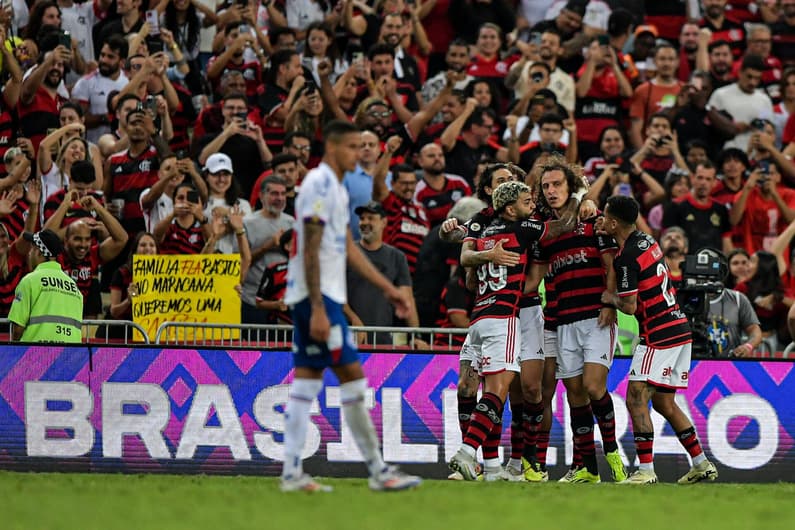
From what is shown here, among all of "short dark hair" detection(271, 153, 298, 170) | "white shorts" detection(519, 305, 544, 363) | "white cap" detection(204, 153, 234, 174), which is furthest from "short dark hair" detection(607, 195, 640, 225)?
"white cap" detection(204, 153, 234, 174)

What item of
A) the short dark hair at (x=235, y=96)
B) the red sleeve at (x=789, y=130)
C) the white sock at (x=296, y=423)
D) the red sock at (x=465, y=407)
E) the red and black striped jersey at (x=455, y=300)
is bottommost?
the red sock at (x=465, y=407)

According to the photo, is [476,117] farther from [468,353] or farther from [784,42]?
[468,353]

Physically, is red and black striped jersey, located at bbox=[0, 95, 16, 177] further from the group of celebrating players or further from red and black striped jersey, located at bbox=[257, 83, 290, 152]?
the group of celebrating players

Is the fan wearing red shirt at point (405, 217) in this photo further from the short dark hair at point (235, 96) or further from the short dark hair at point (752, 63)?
the short dark hair at point (752, 63)

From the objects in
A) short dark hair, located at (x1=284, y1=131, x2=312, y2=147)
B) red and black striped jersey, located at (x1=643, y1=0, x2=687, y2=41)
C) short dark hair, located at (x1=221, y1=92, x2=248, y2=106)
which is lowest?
short dark hair, located at (x1=284, y1=131, x2=312, y2=147)

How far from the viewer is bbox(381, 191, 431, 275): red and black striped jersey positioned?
1609 cm

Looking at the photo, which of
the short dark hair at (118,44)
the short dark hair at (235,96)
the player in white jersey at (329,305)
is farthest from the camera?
the short dark hair at (118,44)

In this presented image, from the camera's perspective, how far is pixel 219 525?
7.74m

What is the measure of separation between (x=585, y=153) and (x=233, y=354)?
24.1 feet

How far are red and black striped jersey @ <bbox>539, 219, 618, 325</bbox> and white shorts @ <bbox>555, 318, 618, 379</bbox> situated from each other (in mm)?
77

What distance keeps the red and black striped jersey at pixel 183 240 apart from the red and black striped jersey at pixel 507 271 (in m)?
4.81

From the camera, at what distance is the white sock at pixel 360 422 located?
8.98m

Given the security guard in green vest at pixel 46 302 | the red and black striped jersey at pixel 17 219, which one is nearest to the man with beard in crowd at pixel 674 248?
the security guard in green vest at pixel 46 302

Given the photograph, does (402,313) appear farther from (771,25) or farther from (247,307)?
(771,25)
